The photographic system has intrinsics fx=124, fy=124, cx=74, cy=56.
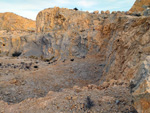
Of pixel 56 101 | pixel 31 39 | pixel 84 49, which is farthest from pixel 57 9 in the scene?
pixel 56 101

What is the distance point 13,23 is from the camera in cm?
4397

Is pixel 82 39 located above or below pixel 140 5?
→ below

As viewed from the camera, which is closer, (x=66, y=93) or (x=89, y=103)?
(x=89, y=103)

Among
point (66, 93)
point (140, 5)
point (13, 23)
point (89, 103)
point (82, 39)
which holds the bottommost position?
point (66, 93)

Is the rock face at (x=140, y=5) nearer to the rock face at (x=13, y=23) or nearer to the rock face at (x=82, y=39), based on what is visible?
the rock face at (x=82, y=39)

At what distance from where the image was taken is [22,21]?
45500 mm

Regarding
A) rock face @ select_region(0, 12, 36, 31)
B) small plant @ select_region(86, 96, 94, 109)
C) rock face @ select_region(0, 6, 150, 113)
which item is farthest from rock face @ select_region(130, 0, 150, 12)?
rock face @ select_region(0, 12, 36, 31)

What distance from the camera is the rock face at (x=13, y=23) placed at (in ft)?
143

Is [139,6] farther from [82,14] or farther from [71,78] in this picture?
[71,78]

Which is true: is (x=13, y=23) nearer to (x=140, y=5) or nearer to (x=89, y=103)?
(x=140, y=5)

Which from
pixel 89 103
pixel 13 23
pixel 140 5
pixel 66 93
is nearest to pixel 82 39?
pixel 140 5

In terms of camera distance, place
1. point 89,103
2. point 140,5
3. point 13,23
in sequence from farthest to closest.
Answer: point 13,23 → point 140,5 → point 89,103

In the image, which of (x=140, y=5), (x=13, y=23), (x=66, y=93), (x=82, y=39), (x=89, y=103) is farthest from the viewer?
(x=13, y=23)

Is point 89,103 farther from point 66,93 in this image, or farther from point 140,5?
point 140,5
